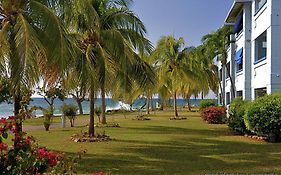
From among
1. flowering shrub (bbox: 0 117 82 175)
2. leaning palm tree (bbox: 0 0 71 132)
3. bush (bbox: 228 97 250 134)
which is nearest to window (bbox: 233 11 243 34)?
bush (bbox: 228 97 250 134)

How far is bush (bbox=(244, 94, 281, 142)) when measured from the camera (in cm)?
1606

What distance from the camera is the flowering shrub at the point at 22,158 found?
5.16m

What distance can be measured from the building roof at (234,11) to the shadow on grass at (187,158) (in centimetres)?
1292

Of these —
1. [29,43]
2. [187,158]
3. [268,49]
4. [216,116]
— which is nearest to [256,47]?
[268,49]

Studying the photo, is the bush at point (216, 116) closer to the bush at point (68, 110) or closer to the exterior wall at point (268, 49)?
the exterior wall at point (268, 49)

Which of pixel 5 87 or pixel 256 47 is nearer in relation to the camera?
pixel 5 87

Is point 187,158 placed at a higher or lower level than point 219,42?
lower

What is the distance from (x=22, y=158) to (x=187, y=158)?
8.00 metres

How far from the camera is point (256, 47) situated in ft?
80.7

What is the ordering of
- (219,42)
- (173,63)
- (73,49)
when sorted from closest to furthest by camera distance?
→ (73,49)
(173,63)
(219,42)

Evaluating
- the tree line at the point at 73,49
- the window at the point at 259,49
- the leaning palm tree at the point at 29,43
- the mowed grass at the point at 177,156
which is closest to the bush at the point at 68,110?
the tree line at the point at 73,49

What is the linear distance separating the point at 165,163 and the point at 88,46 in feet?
24.6

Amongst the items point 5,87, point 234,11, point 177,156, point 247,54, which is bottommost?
point 177,156

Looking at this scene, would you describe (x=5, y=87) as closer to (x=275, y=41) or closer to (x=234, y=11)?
(x=275, y=41)
